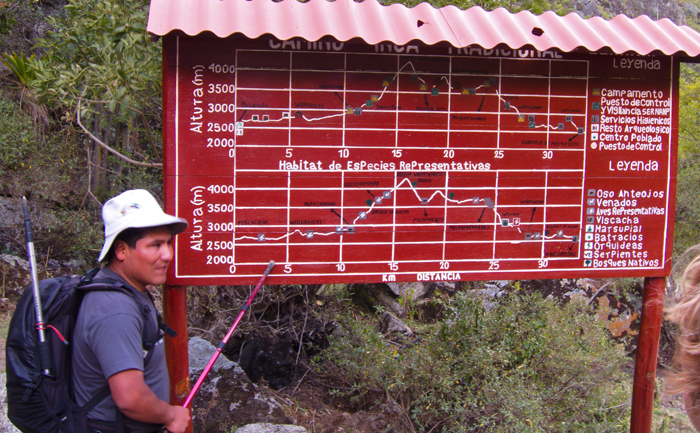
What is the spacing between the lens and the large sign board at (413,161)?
10.4 ft

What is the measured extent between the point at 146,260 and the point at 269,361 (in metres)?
3.03

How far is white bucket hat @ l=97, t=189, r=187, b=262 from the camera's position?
2.29 metres

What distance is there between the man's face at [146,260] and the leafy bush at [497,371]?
2.42m

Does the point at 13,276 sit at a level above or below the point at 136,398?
below

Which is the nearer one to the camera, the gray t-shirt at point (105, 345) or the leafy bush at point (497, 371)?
the gray t-shirt at point (105, 345)

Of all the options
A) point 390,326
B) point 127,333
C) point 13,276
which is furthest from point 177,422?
point 13,276

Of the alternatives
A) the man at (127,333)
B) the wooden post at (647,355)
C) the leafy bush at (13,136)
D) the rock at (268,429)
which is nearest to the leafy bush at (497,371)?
the wooden post at (647,355)

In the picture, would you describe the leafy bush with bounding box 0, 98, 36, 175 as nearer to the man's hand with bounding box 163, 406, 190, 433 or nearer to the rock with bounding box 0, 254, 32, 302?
the rock with bounding box 0, 254, 32, 302

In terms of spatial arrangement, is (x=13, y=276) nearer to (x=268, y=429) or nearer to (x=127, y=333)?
(x=268, y=429)

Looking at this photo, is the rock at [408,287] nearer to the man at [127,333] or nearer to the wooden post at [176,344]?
the wooden post at [176,344]

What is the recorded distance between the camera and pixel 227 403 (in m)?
4.12

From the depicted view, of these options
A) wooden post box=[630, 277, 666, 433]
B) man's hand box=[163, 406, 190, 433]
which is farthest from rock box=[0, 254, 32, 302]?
wooden post box=[630, 277, 666, 433]

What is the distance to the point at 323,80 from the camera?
3273mm

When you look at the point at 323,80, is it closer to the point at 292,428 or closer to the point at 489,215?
the point at 489,215
